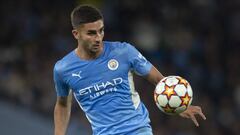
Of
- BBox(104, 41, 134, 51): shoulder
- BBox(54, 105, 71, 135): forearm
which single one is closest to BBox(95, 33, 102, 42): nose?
BBox(104, 41, 134, 51): shoulder

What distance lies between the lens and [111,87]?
25.1 feet

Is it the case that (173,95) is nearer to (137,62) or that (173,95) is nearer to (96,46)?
(137,62)

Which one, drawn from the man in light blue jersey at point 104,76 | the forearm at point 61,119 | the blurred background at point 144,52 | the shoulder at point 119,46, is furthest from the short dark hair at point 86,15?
the blurred background at point 144,52

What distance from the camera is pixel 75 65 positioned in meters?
7.80

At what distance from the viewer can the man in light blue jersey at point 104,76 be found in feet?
25.0

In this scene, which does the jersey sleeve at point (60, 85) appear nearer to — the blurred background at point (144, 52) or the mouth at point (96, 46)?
the mouth at point (96, 46)

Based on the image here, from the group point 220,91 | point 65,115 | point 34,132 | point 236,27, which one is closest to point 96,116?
point 65,115

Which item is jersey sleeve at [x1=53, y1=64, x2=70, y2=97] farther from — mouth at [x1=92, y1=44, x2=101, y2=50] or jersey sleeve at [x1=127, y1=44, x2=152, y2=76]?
jersey sleeve at [x1=127, y1=44, x2=152, y2=76]

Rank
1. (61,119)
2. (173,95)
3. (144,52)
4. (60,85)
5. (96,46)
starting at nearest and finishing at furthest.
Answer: (173,95), (96,46), (60,85), (61,119), (144,52)

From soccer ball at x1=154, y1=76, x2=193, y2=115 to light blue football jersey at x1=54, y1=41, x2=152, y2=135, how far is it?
27 cm

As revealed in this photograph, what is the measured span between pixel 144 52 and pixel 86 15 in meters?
7.63

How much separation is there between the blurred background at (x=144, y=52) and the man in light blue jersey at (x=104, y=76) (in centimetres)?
610

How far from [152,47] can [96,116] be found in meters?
7.72

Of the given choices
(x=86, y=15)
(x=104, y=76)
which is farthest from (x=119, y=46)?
(x=86, y=15)
